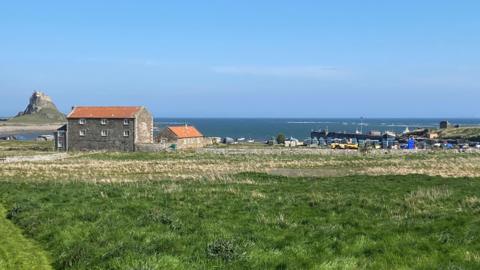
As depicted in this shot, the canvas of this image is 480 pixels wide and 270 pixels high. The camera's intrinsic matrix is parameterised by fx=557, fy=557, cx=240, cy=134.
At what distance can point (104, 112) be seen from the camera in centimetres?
8025

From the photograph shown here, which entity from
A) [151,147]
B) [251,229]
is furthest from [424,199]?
[151,147]

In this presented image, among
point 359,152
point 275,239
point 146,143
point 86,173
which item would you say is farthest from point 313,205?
point 146,143

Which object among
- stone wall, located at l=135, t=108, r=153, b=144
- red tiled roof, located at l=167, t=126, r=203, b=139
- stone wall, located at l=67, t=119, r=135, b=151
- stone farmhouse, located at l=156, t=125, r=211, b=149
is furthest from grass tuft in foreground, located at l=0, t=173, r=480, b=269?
red tiled roof, located at l=167, t=126, r=203, b=139

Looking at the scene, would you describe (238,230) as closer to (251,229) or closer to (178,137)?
(251,229)

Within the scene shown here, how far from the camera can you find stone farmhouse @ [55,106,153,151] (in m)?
78.2

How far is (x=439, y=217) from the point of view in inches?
596

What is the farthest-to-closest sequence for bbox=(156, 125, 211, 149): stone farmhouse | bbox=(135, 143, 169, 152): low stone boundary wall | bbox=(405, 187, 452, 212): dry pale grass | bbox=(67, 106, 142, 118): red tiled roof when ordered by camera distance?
bbox=(156, 125, 211, 149): stone farmhouse, bbox=(67, 106, 142, 118): red tiled roof, bbox=(135, 143, 169, 152): low stone boundary wall, bbox=(405, 187, 452, 212): dry pale grass

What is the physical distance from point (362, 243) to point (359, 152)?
197 feet

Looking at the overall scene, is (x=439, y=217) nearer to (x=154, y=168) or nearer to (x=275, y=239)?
(x=275, y=239)

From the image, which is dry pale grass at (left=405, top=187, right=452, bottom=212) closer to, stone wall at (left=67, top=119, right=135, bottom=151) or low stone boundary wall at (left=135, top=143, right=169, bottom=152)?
low stone boundary wall at (left=135, top=143, right=169, bottom=152)

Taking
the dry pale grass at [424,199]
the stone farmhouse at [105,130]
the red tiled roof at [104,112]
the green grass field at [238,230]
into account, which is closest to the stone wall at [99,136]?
the stone farmhouse at [105,130]

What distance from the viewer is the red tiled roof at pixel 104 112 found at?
7881 centimetres

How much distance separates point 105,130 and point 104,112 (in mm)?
2766

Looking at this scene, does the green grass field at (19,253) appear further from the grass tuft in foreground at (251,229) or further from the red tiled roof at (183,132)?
the red tiled roof at (183,132)
